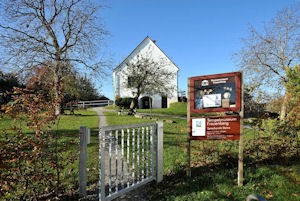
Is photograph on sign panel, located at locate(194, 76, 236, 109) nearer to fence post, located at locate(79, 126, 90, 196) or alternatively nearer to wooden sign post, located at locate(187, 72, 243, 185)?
wooden sign post, located at locate(187, 72, 243, 185)

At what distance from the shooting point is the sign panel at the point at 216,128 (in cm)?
469

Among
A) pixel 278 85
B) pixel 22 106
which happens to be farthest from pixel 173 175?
pixel 278 85

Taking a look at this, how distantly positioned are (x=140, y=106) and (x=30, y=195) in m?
34.2

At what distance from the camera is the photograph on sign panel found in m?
4.70

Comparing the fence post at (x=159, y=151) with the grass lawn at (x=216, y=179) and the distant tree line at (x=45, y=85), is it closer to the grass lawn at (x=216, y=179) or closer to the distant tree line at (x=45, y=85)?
the grass lawn at (x=216, y=179)

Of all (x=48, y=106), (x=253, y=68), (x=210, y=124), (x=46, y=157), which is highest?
(x=253, y=68)

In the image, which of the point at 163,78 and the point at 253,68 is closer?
the point at 253,68

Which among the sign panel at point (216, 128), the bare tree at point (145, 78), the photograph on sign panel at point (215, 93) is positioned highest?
the bare tree at point (145, 78)

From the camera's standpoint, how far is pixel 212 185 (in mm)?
Result: 4535

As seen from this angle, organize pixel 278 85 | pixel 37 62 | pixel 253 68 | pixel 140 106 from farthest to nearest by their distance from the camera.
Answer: pixel 140 106 → pixel 37 62 → pixel 253 68 → pixel 278 85

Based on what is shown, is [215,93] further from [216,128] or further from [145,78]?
[145,78]

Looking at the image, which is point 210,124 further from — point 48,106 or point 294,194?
point 48,106

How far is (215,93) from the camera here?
484 centimetres

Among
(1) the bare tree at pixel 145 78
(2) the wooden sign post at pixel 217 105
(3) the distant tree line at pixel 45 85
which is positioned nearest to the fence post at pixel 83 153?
(3) the distant tree line at pixel 45 85
